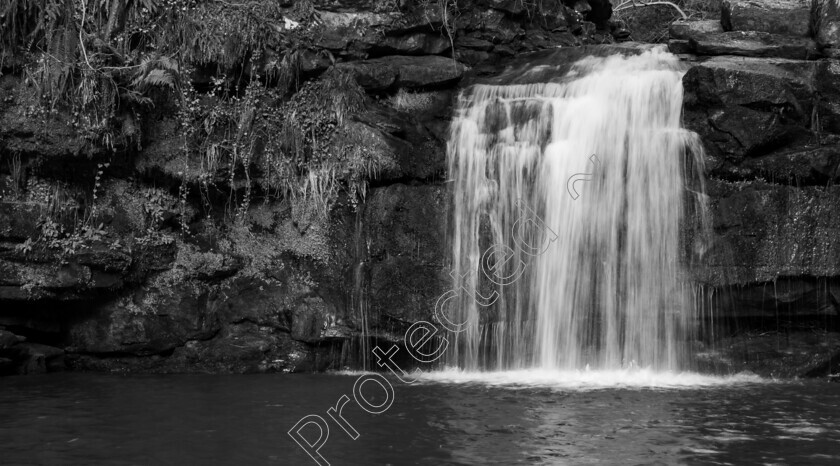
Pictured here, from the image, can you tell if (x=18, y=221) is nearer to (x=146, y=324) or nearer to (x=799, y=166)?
(x=146, y=324)

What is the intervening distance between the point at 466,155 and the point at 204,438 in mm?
5629

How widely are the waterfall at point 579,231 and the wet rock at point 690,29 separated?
124cm

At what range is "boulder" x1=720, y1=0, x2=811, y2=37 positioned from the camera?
12023mm

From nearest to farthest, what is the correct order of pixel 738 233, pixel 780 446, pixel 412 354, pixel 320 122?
1. pixel 780 446
2. pixel 738 233
3. pixel 412 354
4. pixel 320 122

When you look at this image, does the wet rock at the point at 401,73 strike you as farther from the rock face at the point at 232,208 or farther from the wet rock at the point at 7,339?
the wet rock at the point at 7,339

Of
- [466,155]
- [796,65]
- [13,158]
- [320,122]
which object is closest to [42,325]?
[13,158]

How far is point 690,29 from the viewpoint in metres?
12.5

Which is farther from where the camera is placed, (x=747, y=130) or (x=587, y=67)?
(x=587, y=67)

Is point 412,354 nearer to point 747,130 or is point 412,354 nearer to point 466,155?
point 466,155

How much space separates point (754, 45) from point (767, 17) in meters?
0.86

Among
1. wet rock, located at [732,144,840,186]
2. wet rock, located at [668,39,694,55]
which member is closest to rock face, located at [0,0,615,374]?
wet rock, located at [668,39,694,55]

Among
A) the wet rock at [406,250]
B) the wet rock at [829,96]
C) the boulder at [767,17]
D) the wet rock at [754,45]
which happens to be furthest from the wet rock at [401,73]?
the wet rock at [829,96]

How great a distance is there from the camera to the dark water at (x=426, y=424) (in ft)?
21.6

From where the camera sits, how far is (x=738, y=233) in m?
10.2
